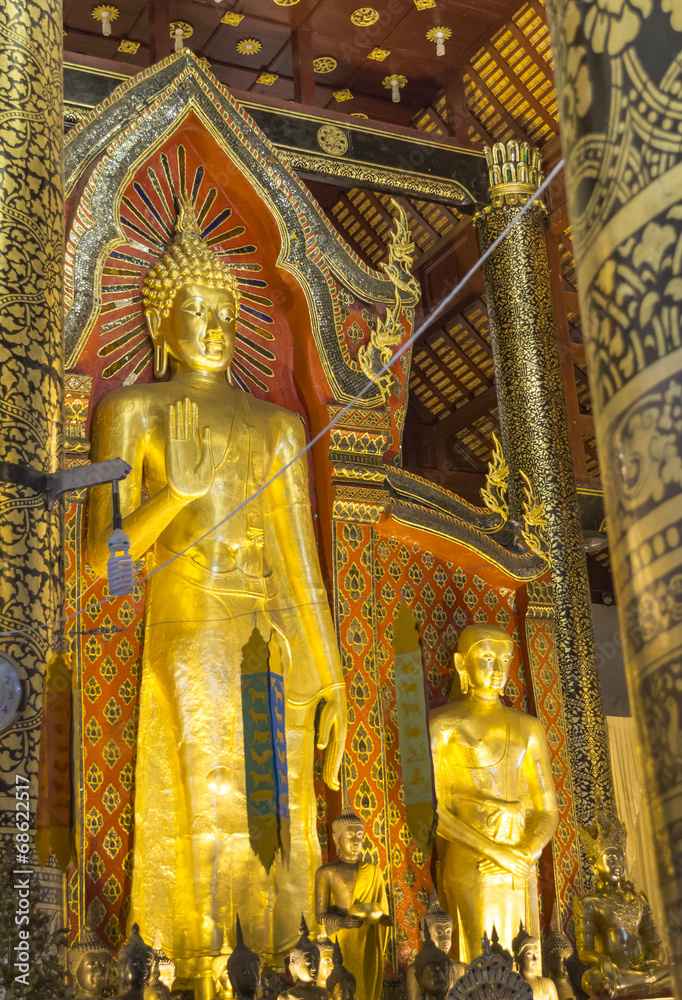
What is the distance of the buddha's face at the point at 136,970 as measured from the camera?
475 cm

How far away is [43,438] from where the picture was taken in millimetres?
3686

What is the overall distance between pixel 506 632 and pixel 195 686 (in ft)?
7.13

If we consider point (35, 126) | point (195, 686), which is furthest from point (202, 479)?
point (35, 126)

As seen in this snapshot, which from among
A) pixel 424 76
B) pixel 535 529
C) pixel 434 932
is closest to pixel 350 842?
pixel 434 932

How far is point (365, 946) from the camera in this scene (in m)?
5.69

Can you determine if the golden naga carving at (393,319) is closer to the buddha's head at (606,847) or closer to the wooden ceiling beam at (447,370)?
the buddha's head at (606,847)

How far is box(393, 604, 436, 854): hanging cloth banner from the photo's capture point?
5.88m

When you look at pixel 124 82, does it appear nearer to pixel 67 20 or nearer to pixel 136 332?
pixel 136 332

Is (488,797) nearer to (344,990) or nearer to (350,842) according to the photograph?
(350,842)

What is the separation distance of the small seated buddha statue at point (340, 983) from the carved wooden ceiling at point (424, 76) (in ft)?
17.3

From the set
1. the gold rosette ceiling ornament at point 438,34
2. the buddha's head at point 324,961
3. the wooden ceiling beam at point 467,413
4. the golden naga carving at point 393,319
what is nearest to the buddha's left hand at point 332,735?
the buddha's head at point 324,961

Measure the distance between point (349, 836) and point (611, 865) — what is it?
153 centimetres

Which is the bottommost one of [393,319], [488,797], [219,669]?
[488,797]

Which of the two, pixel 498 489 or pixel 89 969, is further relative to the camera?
pixel 498 489
